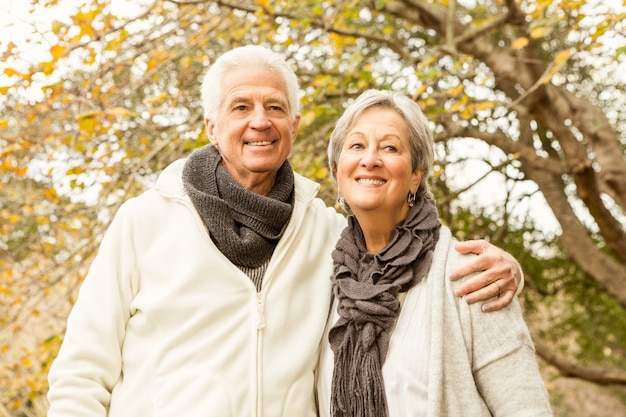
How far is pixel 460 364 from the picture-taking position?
185 centimetres

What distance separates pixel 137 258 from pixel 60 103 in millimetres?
2690

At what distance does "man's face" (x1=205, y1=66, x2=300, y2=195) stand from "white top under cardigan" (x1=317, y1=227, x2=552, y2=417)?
0.69 m

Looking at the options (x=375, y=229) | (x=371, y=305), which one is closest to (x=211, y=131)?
(x=375, y=229)

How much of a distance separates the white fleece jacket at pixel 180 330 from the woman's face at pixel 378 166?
→ 30cm

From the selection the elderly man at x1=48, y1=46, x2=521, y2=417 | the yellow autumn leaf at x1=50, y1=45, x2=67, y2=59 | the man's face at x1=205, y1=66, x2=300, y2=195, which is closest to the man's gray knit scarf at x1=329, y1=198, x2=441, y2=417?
the elderly man at x1=48, y1=46, x2=521, y2=417

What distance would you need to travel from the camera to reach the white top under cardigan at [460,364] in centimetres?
182

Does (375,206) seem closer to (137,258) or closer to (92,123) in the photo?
(137,258)

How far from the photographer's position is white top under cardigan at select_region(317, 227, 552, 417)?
5.98ft

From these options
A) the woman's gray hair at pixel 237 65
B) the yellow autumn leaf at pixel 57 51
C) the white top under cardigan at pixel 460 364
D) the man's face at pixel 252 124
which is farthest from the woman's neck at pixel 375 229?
the yellow autumn leaf at pixel 57 51

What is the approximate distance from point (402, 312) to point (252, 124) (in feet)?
2.62

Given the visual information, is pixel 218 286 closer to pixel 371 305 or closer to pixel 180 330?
pixel 180 330

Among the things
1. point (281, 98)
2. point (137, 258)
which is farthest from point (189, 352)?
point (281, 98)

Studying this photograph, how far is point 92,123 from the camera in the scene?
3.59m

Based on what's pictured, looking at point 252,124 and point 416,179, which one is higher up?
point 252,124
